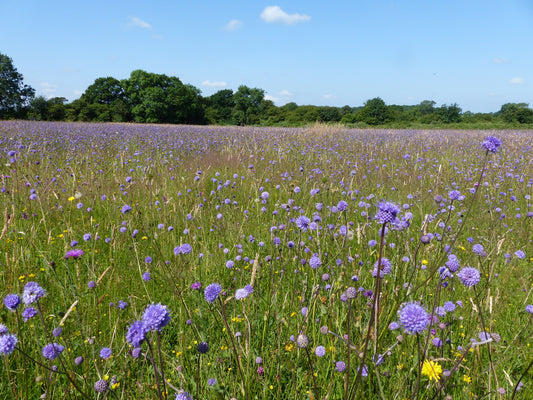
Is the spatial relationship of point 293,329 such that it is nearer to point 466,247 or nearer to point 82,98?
point 466,247

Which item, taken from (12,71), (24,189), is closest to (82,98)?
(12,71)

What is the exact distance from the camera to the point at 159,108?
48.1m

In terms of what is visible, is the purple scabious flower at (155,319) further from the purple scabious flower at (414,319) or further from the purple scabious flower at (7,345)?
the purple scabious flower at (414,319)

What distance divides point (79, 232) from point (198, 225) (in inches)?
44.0

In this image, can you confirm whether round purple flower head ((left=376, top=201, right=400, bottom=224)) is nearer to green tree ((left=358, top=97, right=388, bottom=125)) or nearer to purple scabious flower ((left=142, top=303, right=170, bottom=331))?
purple scabious flower ((left=142, top=303, right=170, bottom=331))

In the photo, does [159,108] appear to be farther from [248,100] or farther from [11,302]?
[11,302]

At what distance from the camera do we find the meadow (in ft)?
3.98

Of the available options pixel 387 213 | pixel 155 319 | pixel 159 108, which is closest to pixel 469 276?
pixel 387 213

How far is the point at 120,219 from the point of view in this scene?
10.9 feet

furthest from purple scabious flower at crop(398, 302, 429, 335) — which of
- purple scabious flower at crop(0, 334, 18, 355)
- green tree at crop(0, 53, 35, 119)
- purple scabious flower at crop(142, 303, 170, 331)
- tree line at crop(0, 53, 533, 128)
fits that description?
green tree at crop(0, 53, 35, 119)

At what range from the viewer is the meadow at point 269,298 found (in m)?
1.21

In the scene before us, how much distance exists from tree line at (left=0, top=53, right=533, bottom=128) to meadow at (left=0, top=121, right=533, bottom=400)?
1358 inches

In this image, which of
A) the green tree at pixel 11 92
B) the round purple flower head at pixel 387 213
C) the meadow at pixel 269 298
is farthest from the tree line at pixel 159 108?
the round purple flower head at pixel 387 213

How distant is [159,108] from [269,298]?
5110 centimetres
